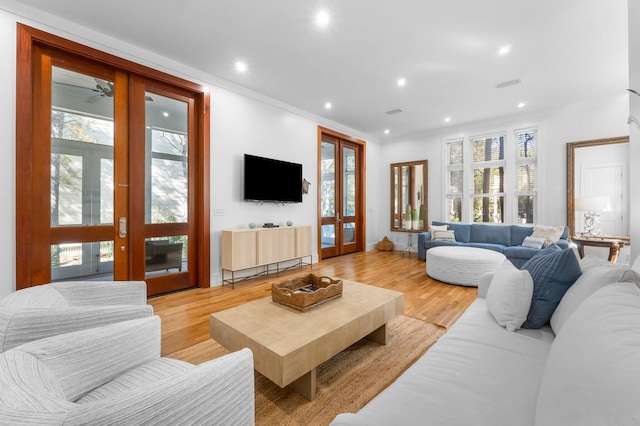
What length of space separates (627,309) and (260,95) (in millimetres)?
4600

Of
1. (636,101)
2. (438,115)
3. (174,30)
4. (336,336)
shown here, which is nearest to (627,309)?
(336,336)

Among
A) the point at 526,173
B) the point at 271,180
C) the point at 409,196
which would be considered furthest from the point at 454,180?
the point at 271,180

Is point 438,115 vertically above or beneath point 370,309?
above

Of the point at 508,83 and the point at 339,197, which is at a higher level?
the point at 508,83

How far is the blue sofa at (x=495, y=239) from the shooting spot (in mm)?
4531

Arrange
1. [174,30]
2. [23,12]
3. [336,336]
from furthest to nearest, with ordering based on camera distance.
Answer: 1. [174,30]
2. [23,12]
3. [336,336]

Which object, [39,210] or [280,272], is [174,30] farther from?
[280,272]

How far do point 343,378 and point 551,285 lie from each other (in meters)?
1.32

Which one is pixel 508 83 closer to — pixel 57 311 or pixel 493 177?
pixel 493 177

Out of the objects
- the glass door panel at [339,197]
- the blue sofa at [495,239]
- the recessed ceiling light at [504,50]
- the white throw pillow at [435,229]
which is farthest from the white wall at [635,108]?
the glass door panel at [339,197]

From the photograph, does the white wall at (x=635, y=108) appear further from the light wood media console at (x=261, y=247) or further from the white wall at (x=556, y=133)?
the light wood media console at (x=261, y=247)

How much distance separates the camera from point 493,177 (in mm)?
5805

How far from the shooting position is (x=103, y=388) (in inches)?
40.5

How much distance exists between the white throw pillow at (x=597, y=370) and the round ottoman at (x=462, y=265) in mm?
3066
